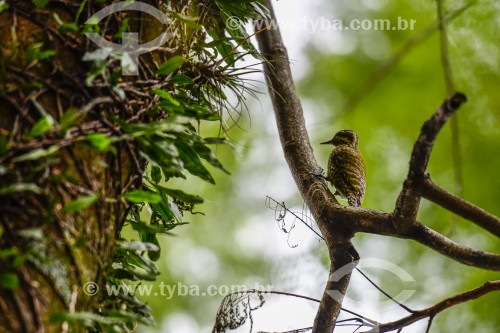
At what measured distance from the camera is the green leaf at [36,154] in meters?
1.25

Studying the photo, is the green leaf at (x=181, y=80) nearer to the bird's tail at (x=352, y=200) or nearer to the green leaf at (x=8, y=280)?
the green leaf at (x=8, y=280)

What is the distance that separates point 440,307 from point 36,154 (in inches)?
52.7

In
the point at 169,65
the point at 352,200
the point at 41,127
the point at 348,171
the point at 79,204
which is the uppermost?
the point at 348,171

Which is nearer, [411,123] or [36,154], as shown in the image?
[36,154]

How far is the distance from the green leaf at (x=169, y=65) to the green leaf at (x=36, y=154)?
49 cm

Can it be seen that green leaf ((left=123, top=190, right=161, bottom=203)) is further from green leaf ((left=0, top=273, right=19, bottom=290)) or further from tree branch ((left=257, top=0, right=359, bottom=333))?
tree branch ((left=257, top=0, right=359, bottom=333))

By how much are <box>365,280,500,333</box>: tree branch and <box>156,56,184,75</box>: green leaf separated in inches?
42.9

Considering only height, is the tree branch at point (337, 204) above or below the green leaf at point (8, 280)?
above

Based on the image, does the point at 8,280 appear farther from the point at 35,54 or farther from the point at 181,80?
the point at 181,80

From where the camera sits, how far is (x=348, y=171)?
3.24m

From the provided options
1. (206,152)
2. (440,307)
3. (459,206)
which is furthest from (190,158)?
(440,307)

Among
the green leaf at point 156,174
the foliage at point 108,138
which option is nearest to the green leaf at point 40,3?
the foliage at point 108,138

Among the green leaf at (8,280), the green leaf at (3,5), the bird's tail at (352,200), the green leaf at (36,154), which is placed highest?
the bird's tail at (352,200)

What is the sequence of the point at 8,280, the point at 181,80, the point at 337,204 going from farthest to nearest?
the point at 337,204 → the point at 181,80 → the point at 8,280
